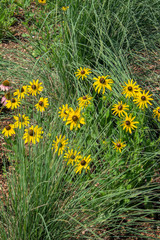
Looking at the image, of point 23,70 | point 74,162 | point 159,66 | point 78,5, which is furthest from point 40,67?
point 74,162

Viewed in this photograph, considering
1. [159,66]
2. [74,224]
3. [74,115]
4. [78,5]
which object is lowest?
[74,224]

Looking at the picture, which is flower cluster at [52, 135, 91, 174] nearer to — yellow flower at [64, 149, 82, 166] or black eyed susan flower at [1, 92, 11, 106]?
yellow flower at [64, 149, 82, 166]

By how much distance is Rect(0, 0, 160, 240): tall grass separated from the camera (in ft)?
5.92

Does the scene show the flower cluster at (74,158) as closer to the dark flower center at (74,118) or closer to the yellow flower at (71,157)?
the yellow flower at (71,157)

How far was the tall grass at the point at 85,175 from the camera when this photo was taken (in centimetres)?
180

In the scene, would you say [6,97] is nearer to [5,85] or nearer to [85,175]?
[5,85]

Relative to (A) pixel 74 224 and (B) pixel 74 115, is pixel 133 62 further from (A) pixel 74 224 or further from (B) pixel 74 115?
(A) pixel 74 224

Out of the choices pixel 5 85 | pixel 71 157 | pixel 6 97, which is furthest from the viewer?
pixel 5 85

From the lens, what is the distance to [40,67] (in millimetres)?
3449

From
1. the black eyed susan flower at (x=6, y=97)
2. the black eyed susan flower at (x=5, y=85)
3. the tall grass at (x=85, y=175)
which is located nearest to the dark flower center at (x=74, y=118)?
the tall grass at (x=85, y=175)

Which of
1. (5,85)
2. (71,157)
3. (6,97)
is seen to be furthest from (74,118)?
(5,85)

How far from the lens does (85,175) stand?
91.2 inches

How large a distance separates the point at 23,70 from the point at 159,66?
1592mm

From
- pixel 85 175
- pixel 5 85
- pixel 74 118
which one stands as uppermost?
pixel 5 85
